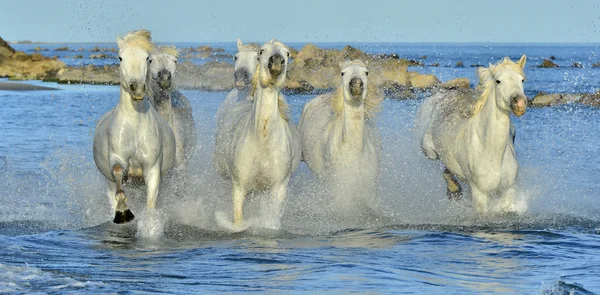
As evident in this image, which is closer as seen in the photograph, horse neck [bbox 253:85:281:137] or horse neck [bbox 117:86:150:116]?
horse neck [bbox 117:86:150:116]

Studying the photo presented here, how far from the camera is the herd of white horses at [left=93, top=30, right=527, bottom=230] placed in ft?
29.9

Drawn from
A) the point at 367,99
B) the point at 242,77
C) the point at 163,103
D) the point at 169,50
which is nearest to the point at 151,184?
the point at 163,103

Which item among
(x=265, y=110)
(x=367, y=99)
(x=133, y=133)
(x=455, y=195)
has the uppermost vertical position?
(x=367, y=99)

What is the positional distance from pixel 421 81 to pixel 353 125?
24871 millimetres

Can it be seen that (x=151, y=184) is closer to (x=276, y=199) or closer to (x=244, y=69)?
(x=276, y=199)

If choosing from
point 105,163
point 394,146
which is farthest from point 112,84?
point 105,163

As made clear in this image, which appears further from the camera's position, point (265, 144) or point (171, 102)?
point (171, 102)

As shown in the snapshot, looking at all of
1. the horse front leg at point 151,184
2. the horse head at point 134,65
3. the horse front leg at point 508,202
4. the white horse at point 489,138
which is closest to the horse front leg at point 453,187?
the white horse at point 489,138

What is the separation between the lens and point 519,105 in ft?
30.8

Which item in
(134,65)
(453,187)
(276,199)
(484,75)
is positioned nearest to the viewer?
(134,65)

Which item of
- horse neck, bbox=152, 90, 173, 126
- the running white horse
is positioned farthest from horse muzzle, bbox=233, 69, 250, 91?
→ horse neck, bbox=152, 90, 173, 126

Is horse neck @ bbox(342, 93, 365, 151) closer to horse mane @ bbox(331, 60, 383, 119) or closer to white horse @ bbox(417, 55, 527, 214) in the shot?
horse mane @ bbox(331, 60, 383, 119)

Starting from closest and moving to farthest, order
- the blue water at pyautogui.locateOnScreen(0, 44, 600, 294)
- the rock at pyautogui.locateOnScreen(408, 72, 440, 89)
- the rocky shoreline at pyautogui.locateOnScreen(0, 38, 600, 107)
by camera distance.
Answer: the blue water at pyautogui.locateOnScreen(0, 44, 600, 294), the rocky shoreline at pyautogui.locateOnScreen(0, 38, 600, 107), the rock at pyautogui.locateOnScreen(408, 72, 440, 89)

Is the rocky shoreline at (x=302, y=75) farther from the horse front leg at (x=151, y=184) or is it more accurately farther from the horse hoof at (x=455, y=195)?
the horse front leg at (x=151, y=184)
